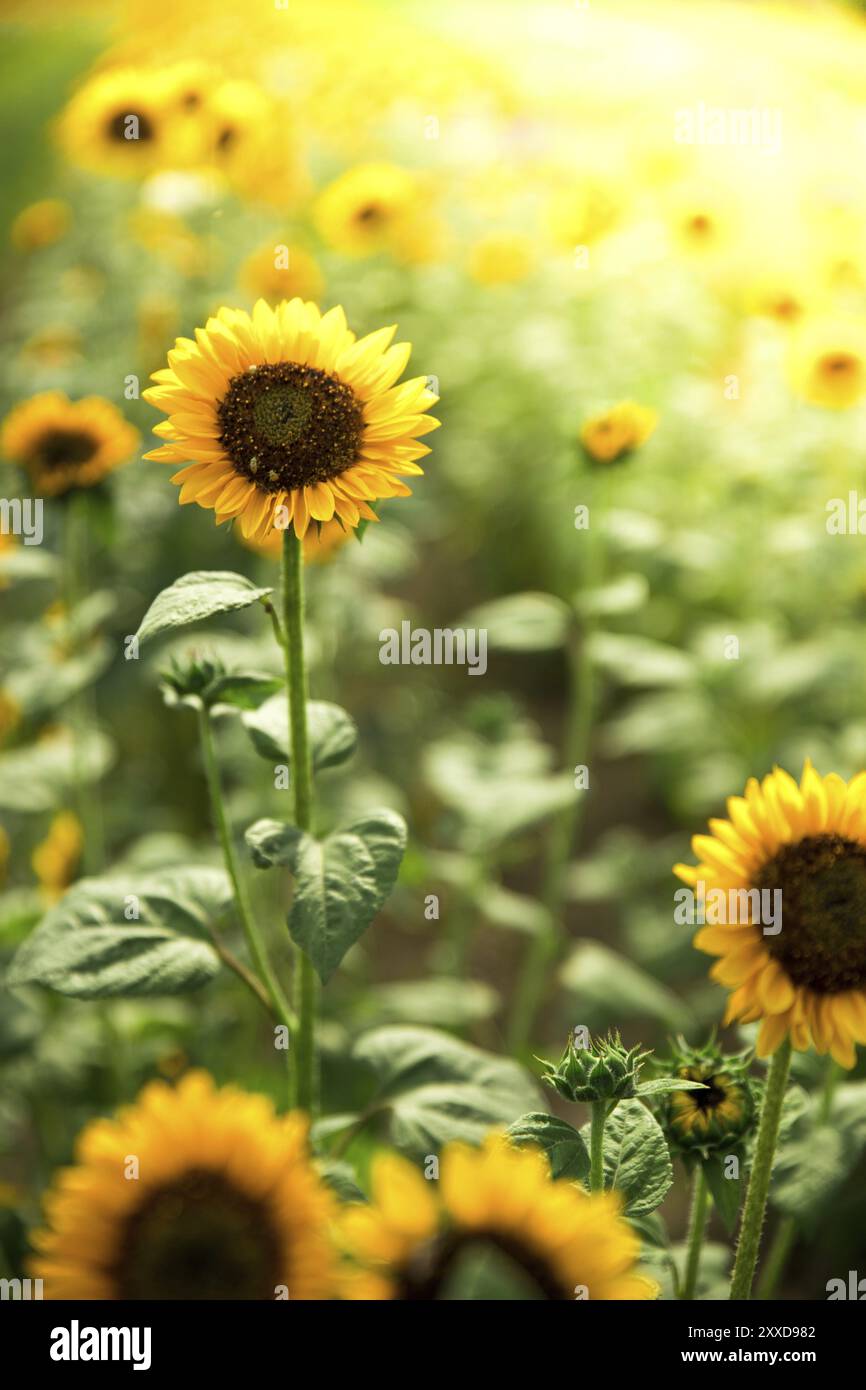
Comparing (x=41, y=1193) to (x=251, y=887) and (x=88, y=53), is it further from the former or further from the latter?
(x=88, y=53)

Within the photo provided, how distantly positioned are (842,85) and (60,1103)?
12.9 ft

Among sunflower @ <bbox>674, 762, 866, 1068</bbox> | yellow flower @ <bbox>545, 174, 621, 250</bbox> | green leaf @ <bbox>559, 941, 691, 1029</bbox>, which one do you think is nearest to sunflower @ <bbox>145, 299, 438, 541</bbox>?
sunflower @ <bbox>674, 762, 866, 1068</bbox>

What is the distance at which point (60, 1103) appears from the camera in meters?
1.67

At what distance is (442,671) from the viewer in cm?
305

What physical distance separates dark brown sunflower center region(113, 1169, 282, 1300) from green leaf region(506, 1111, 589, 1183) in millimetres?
208

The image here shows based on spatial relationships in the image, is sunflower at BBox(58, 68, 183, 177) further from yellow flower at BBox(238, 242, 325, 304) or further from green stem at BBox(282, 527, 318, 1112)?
green stem at BBox(282, 527, 318, 1112)

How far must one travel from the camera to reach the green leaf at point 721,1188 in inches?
34.0

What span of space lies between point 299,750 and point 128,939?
0.23m

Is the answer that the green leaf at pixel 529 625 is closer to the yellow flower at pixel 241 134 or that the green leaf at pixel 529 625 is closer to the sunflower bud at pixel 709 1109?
the sunflower bud at pixel 709 1109

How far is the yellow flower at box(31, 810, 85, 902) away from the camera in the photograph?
67.1 inches

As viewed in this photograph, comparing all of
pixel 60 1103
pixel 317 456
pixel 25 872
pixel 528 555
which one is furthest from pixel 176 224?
pixel 317 456

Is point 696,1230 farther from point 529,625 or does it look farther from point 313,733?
point 529,625

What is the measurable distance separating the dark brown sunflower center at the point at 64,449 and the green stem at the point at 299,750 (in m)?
0.67

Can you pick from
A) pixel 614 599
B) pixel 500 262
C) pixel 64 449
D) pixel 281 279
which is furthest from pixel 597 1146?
pixel 500 262
